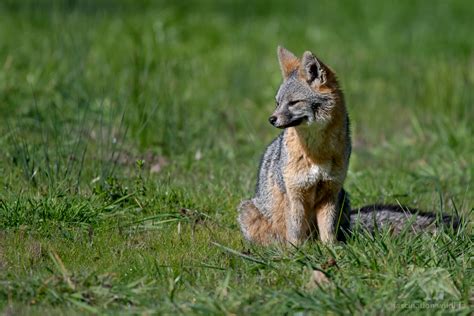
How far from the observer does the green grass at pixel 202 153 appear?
5109mm

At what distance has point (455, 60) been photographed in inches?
477

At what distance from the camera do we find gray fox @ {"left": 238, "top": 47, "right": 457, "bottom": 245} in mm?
6297

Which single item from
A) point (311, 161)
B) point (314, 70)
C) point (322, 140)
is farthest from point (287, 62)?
point (311, 161)

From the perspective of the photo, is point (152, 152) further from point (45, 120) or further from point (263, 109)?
point (263, 109)

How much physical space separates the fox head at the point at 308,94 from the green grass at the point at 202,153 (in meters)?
0.91

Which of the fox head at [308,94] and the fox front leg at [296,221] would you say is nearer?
the fox head at [308,94]

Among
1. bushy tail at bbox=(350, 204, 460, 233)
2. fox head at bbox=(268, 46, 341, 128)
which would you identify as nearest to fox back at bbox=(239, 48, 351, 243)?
fox head at bbox=(268, 46, 341, 128)

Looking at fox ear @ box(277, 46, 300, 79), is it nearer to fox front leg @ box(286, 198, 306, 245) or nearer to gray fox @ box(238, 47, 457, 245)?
gray fox @ box(238, 47, 457, 245)

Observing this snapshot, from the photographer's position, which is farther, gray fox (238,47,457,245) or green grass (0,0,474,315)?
gray fox (238,47,457,245)

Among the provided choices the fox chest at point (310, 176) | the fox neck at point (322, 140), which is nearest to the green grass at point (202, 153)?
the fox chest at point (310, 176)

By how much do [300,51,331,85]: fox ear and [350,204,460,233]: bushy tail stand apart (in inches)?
38.1

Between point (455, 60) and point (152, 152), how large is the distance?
5333 mm

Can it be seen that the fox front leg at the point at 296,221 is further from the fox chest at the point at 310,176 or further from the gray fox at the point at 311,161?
the fox chest at the point at 310,176

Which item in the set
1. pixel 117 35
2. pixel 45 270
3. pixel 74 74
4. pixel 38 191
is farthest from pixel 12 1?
pixel 45 270
